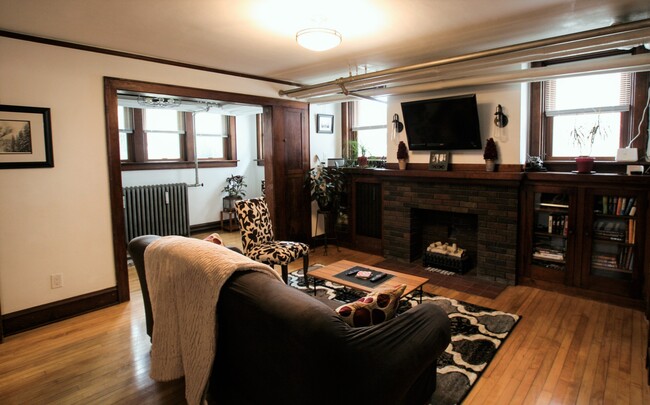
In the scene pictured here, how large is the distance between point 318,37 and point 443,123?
2115 mm

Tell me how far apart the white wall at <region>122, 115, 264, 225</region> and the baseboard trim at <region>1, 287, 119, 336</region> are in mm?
2612

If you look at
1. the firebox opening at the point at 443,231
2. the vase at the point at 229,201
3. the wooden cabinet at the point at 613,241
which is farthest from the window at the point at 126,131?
the wooden cabinet at the point at 613,241

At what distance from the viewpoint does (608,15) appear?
2.72 metres

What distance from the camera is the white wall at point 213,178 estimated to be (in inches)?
239

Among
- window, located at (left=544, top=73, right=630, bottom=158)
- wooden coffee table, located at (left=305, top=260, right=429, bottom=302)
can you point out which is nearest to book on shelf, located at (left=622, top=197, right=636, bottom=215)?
window, located at (left=544, top=73, right=630, bottom=158)

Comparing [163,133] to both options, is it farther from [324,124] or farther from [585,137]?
[585,137]

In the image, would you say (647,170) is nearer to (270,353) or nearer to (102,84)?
(270,353)

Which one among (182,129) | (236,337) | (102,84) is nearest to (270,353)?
(236,337)

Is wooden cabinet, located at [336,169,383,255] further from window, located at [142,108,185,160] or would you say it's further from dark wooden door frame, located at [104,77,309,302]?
window, located at [142,108,185,160]

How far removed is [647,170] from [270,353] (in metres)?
3.61

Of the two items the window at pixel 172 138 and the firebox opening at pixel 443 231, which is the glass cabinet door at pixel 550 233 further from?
the window at pixel 172 138

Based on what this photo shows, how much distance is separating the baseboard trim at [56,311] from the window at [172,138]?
8.71 feet

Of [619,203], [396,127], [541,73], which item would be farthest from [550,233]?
[396,127]

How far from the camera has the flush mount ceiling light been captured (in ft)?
8.72
